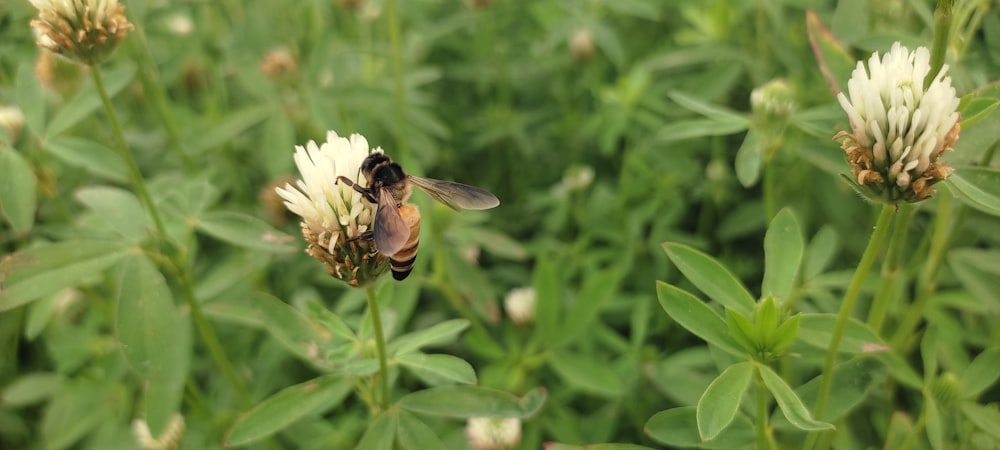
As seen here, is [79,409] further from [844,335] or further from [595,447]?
[844,335]

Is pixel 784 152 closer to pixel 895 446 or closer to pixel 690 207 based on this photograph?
pixel 690 207

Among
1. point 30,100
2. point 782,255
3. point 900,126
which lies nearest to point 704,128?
point 782,255

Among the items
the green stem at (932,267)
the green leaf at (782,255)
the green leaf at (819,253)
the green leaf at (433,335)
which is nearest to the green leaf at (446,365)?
the green leaf at (433,335)

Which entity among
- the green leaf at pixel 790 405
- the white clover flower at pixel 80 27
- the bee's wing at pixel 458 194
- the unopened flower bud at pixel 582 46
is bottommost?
the green leaf at pixel 790 405

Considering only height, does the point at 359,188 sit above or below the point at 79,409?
above

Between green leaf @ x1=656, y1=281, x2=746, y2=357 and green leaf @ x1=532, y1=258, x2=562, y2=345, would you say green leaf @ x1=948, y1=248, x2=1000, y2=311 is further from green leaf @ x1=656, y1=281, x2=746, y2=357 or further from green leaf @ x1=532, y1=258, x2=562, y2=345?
green leaf @ x1=532, y1=258, x2=562, y2=345

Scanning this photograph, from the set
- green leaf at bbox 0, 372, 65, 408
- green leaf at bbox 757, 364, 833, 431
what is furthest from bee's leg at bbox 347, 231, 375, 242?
green leaf at bbox 0, 372, 65, 408

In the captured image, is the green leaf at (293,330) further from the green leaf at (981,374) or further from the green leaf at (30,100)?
the green leaf at (981,374)
